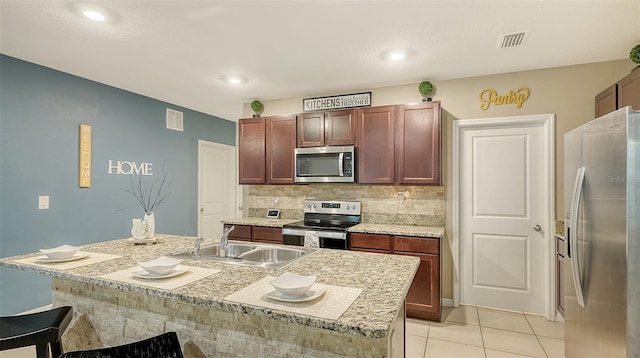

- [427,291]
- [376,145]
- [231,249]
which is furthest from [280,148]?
[427,291]

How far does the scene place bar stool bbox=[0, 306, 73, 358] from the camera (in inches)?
53.4

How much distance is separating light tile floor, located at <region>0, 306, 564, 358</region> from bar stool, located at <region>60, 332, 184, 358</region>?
1.84m

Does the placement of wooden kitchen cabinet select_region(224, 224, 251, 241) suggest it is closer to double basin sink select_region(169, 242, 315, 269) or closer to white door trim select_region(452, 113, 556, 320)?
double basin sink select_region(169, 242, 315, 269)

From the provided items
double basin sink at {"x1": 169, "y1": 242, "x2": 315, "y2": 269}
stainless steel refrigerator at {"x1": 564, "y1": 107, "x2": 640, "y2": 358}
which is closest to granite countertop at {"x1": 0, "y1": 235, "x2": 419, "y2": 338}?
double basin sink at {"x1": 169, "y1": 242, "x2": 315, "y2": 269}

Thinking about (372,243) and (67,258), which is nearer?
(67,258)

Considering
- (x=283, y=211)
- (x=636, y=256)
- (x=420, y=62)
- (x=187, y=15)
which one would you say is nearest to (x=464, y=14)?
(x=420, y=62)

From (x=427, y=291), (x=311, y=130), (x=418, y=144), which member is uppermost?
(x=311, y=130)

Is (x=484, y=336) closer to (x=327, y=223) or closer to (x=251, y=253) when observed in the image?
(x=327, y=223)

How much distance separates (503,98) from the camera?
3232mm

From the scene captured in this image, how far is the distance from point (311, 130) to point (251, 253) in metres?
1.99

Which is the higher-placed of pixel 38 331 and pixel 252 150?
pixel 252 150

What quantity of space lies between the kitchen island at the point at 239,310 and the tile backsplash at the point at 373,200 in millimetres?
1756

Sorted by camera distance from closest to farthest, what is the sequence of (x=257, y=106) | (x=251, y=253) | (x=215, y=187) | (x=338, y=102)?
(x=251, y=253)
(x=338, y=102)
(x=257, y=106)
(x=215, y=187)

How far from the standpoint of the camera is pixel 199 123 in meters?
5.14
